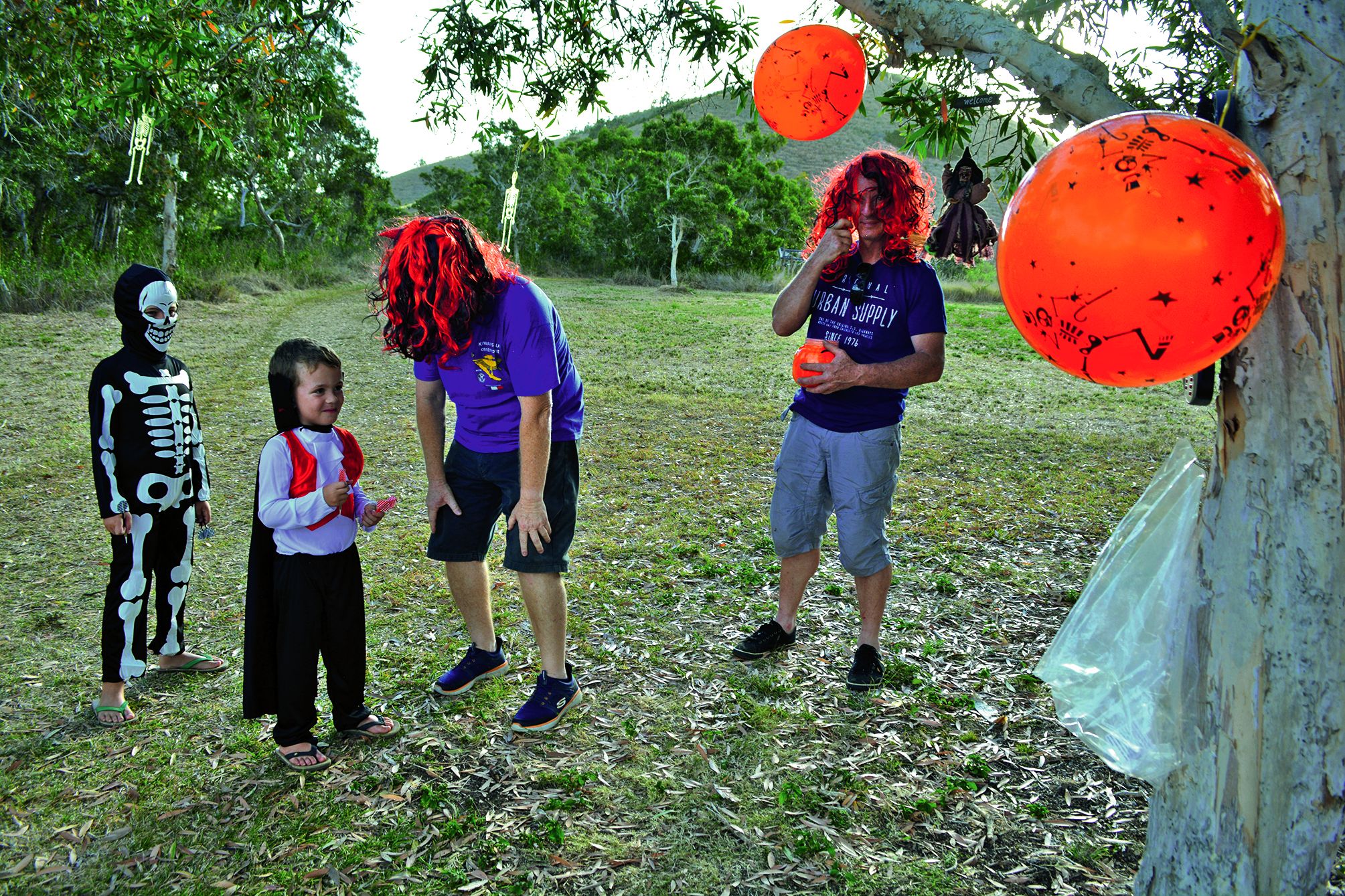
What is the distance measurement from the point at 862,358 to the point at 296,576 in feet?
7.74

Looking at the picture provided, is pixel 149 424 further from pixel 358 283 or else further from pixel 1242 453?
pixel 358 283

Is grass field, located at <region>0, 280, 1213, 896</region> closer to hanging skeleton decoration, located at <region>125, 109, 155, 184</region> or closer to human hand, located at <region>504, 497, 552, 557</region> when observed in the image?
human hand, located at <region>504, 497, 552, 557</region>

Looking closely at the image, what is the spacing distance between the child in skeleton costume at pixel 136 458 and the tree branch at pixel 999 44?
286 centimetres

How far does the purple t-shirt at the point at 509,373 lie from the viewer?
122 inches

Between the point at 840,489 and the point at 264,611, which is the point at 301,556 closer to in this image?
the point at 264,611

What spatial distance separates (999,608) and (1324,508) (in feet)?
9.81

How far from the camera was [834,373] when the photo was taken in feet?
11.5

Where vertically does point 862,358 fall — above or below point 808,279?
below

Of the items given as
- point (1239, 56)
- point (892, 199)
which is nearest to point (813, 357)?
point (892, 199)

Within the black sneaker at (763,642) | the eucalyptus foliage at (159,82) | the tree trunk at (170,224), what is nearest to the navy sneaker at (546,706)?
the black sneaker at (763,642)

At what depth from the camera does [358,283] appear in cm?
3006

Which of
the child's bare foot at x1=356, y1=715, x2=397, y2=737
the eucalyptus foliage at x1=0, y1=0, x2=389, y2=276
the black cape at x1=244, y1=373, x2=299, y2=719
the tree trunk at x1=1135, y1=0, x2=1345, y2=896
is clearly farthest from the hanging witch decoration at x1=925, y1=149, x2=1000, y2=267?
the eucalyptus foliage at x1=0, y1=0, x2=389, y2=276

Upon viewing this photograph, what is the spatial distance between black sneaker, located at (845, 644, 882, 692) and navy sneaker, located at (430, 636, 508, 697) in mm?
1569

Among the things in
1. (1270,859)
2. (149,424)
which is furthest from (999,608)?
(149,424)
